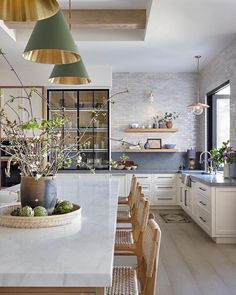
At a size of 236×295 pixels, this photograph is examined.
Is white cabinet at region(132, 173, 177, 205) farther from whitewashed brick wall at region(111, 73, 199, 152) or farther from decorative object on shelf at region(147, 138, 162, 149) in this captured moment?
whitewashed brick wall at region(111, 73, 199, 152)

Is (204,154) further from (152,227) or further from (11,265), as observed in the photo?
(11,265)

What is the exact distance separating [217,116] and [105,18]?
11.6 feet

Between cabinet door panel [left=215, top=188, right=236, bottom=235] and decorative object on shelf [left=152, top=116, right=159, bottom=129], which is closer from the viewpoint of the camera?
cabinet door panel [left=215, top=188, right=236, bottom=235]

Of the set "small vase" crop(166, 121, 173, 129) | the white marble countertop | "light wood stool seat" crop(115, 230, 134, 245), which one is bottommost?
"light wood stool seat" crop(115, 230, 134, 245)

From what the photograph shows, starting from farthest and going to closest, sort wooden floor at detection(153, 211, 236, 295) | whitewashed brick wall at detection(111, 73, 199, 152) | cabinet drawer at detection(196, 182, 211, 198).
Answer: whitewashed brick wall at detection(111, 73, 199, 152), cabinet drawer at detection(196, 182, 211, 198), wooden floor at detection(153, 211, 236, 295)

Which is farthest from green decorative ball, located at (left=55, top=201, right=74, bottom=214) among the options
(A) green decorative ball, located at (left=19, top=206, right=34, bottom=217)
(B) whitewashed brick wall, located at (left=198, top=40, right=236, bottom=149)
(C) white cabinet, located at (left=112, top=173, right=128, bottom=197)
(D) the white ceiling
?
(C) white cabinet, located at (left=112, top=173, right=128, bottom=197)

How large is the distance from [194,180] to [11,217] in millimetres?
4355

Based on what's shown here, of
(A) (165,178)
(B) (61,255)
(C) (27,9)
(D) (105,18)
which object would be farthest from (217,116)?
(B) (61,255)

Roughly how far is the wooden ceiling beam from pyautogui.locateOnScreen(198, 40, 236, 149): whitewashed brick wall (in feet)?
5.28

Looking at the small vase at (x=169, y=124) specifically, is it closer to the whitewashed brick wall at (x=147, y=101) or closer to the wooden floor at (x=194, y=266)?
the whitewashed brick wall at (x=147, y=101)

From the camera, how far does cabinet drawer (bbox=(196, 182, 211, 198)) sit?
5051mm

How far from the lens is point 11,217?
208 cm

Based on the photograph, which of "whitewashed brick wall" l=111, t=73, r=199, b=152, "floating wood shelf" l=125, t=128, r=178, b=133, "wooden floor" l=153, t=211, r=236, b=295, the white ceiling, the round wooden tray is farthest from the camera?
"whitewashed brick wall" l=111, t=73, r=199, b=152

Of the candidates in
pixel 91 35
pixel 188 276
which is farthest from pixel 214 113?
pixel 188 276
